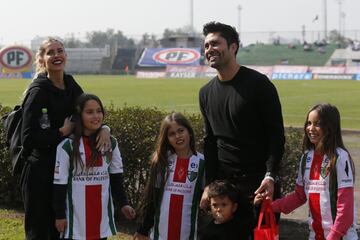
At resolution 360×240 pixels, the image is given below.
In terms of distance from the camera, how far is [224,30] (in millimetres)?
3918

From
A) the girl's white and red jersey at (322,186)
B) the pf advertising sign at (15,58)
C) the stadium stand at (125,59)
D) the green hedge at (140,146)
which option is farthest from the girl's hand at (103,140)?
the stadium stand at (125,59)

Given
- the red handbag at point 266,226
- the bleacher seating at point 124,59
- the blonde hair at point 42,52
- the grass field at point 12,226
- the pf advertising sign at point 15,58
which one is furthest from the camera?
the bleacher seating at point 124,59

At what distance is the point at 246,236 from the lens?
3961 mm

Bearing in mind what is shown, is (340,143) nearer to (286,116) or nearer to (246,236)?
(246,236)

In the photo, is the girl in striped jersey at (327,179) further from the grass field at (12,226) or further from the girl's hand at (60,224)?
the grass field at (12,226)

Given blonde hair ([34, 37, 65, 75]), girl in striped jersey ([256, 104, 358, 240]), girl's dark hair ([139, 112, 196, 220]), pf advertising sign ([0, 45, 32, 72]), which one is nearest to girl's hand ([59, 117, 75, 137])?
blonde hair ([34, 37, 65, 75])

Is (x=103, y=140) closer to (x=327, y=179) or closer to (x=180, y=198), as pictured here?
(x=180, y=198)

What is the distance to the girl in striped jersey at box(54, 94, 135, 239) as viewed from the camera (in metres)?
4.07

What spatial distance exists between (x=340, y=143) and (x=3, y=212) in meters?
4.37

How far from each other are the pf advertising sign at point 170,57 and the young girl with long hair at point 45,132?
59.3 metres

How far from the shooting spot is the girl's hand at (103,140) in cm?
412

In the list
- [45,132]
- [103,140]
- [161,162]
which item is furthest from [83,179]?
[161,162]

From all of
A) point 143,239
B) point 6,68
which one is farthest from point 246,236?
point 6,68

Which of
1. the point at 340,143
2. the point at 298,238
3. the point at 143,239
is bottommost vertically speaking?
the point at 298,238
